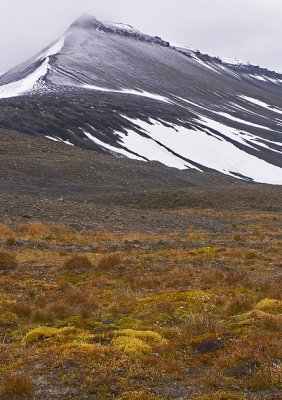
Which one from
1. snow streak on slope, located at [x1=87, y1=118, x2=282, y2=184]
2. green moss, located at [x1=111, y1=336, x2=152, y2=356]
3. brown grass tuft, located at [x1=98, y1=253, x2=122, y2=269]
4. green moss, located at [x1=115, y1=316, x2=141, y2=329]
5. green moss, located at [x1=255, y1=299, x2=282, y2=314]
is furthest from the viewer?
snow streak on slope, located at [x1=87, y1=118, x2=282, y2=184]

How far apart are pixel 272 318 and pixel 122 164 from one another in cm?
5539

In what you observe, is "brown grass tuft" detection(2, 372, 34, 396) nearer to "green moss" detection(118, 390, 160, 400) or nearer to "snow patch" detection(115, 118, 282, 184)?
"green moss" detection(118, 390, 160, 400)

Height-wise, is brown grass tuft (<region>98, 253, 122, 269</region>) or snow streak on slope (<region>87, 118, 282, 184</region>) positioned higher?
snow streak on slope (<region>87, 118, 282, 184</region>)

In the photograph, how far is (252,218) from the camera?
42.9 m

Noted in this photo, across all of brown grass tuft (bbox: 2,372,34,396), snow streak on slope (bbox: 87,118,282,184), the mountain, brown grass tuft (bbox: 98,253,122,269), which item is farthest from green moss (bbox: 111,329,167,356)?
snow streak on slope (bbox: 87,118,282,184)

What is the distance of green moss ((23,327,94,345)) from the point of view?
11.7 meters

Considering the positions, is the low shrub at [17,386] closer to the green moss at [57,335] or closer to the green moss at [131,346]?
the green moss at [131,346]

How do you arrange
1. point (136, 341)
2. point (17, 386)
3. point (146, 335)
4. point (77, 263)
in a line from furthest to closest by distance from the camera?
point (77, 263) < point (146, 335) < point (136, 341) < point (17, 386)

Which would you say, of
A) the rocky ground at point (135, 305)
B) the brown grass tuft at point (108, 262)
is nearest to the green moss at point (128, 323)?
the rocky ground at point (135, 305)

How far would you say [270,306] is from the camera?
14.1m

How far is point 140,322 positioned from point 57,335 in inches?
92.2

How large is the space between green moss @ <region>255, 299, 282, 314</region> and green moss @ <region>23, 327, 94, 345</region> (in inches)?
193

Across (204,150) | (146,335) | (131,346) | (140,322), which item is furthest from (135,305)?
(204,150)

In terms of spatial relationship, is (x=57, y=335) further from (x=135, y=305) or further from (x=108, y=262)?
(x=108, y=262)
